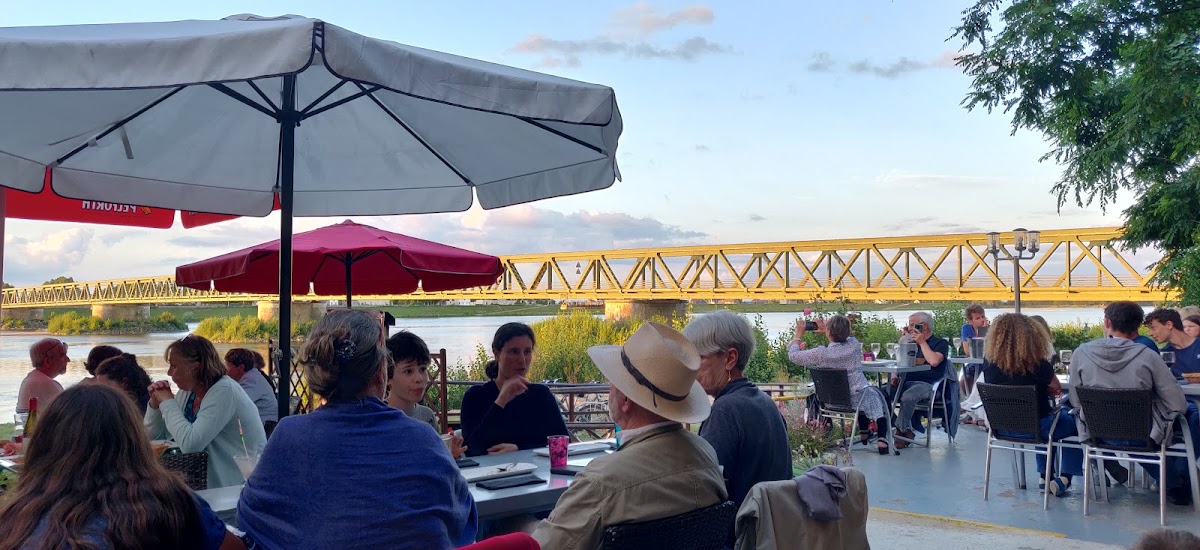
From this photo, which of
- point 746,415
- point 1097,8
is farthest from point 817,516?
point 1097,8

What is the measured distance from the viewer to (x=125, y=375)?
4.15 metres

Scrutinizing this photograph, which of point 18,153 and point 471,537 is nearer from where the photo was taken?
point 471,537

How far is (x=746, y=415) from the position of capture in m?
2.86

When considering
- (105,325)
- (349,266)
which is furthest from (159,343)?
(349,266)

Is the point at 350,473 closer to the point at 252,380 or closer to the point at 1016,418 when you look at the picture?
the point at 252,380

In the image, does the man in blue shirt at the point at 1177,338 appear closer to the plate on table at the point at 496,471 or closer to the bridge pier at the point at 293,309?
the plate on table at the point at 496,471

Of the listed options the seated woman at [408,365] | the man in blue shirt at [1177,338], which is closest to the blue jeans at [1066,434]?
the man in blue shirt at [1177,338]

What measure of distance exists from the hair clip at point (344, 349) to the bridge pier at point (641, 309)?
90.0ft

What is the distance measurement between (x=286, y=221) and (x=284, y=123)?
1.38 ft

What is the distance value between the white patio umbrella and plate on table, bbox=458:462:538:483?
3.37 ft

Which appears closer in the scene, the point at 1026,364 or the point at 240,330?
the point at 1026,364

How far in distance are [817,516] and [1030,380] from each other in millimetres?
4180

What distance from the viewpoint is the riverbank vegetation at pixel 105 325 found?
2683 cm

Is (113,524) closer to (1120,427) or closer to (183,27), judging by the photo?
(183,27)
